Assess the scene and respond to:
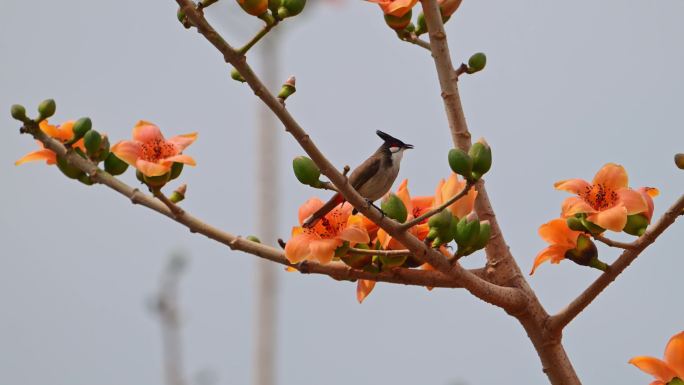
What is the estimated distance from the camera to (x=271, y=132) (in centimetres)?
1323

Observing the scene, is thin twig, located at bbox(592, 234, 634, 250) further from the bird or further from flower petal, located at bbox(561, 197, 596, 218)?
the bird

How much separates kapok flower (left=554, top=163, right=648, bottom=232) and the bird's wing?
1030mm

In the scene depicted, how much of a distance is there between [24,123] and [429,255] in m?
0.89

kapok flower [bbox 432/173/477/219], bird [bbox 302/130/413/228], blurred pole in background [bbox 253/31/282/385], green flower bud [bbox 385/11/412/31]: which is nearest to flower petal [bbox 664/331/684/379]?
kapok flower [bbox 432/173/477/219]

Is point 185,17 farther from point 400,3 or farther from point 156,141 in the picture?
point 400,3

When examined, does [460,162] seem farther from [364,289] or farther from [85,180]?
[85,180]

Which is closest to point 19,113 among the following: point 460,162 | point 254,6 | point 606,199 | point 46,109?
Answer: point 46,109

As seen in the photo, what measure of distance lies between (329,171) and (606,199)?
0.75 meters

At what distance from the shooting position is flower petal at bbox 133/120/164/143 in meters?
2.53

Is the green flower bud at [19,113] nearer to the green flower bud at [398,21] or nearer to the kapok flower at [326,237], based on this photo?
the kapok flower at [326,237]

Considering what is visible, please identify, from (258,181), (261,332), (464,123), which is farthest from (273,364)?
(464,123)

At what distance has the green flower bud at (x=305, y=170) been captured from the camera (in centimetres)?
224

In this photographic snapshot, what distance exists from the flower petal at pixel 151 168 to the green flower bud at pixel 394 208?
476 mm

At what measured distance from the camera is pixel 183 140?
8.46ft
